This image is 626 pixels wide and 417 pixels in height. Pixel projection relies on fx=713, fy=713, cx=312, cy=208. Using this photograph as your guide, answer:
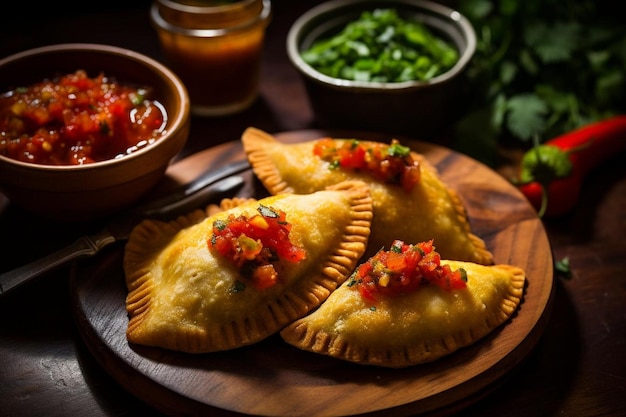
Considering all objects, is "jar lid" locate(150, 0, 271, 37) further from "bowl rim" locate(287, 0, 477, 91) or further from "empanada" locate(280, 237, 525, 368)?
"empanada" locate(280, 237, 525, 368)

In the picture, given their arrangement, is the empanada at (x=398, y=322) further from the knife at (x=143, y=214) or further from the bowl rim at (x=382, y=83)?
the bowl rim at (x=382, y=83)

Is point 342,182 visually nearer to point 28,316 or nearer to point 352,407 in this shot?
point 352,407

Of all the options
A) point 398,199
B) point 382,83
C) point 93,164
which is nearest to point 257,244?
point 398,199

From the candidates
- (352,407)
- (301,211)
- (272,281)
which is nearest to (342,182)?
(301,211)

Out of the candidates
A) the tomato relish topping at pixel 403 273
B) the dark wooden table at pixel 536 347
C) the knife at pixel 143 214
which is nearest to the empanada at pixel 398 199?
the knife at pixel 143 214

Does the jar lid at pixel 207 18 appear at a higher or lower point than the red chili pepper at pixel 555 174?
higher

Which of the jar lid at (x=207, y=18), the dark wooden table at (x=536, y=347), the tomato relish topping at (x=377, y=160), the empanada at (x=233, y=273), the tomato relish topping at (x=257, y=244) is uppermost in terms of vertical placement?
the jar lid at (x=207, y=18)

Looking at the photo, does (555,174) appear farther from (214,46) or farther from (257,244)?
(214,46)

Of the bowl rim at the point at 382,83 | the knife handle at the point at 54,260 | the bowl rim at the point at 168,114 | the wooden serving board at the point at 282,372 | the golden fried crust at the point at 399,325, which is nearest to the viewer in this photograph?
the wooden serving board at the point at 282,372
